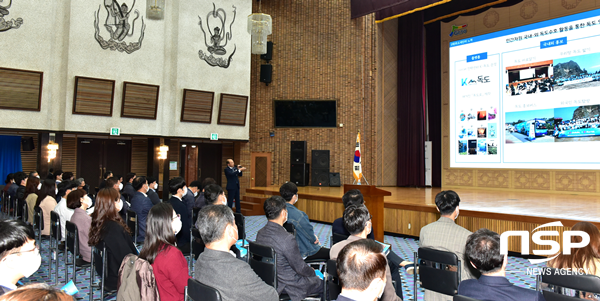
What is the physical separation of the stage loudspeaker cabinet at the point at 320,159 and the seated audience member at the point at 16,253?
1218cm

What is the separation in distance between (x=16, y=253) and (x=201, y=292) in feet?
2.85

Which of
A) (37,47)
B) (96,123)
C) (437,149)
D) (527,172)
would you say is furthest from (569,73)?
(37,47)

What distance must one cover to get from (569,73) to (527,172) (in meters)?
2.94

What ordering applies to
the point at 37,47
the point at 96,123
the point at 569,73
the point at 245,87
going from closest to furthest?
the point at 569,73, the point at 37,47, the point at 96,123, the point at 245,87

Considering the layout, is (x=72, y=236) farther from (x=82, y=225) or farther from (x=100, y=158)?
(x=100, y=158)

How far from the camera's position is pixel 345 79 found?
14.3m

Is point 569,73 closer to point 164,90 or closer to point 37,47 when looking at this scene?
point 164,90

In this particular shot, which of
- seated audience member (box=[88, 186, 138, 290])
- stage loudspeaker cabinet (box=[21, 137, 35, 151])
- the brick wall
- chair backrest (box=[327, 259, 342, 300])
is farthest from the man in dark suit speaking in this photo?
chair backrest (box=[327, 259, 342, 300])

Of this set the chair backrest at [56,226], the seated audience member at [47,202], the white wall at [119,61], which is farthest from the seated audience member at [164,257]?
the white wall at [119,61]

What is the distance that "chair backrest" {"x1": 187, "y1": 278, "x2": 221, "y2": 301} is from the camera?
203 centimetres

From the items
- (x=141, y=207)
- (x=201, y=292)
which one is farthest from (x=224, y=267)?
(x=141, y=207)

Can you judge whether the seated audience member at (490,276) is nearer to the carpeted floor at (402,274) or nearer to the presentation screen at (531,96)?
the carpeted floor at (402,274)

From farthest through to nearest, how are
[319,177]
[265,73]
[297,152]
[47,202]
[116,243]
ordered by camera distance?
[265,73]
[297,152]
[319,177]
[47,202]
[116,243]

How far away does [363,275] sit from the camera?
5.23ft
